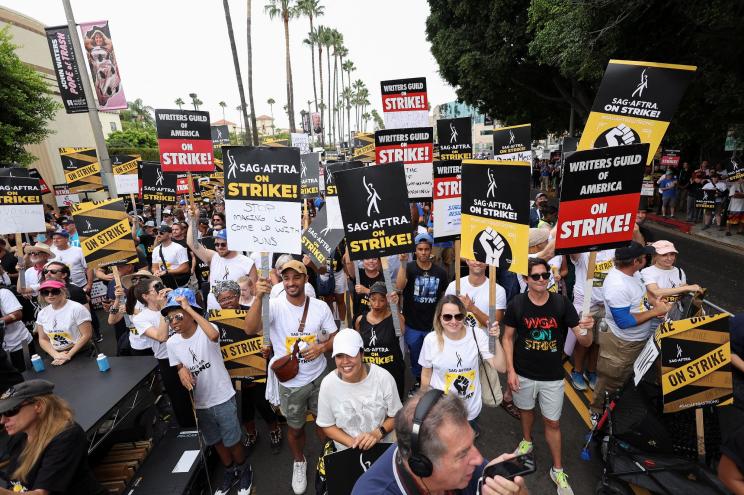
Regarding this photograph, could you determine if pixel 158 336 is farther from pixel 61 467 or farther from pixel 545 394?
pixel 545 394

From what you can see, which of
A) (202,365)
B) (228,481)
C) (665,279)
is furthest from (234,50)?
(665,279)

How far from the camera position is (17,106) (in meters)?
15.4

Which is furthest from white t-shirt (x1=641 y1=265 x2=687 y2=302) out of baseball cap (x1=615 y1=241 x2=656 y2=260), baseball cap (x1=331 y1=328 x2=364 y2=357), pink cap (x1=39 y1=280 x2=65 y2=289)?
pink cap (x1=39 y1=280 x2=65 y2=289)

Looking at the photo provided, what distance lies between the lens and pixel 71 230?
1057cm

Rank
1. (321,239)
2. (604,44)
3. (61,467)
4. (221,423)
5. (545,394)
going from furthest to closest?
(604,44) → (321,239) → (221,423) → (545,394) → (61,467)

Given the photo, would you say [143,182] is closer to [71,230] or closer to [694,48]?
[71,230]

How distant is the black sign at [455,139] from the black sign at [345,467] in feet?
21.0

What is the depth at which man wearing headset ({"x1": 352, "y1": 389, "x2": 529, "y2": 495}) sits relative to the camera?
1.75 metres

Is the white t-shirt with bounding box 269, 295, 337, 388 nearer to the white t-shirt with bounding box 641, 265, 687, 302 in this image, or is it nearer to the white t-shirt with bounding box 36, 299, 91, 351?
the white t-shirt with bounding box 36, 299, 91, 351

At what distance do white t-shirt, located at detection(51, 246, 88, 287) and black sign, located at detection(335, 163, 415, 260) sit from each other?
6529 millimetres

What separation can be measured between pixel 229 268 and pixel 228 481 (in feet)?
9.81

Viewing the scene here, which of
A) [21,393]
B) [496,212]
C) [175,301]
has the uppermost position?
[496,212]

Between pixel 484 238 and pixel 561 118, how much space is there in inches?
1102

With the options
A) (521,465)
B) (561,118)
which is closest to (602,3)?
(521,465)
